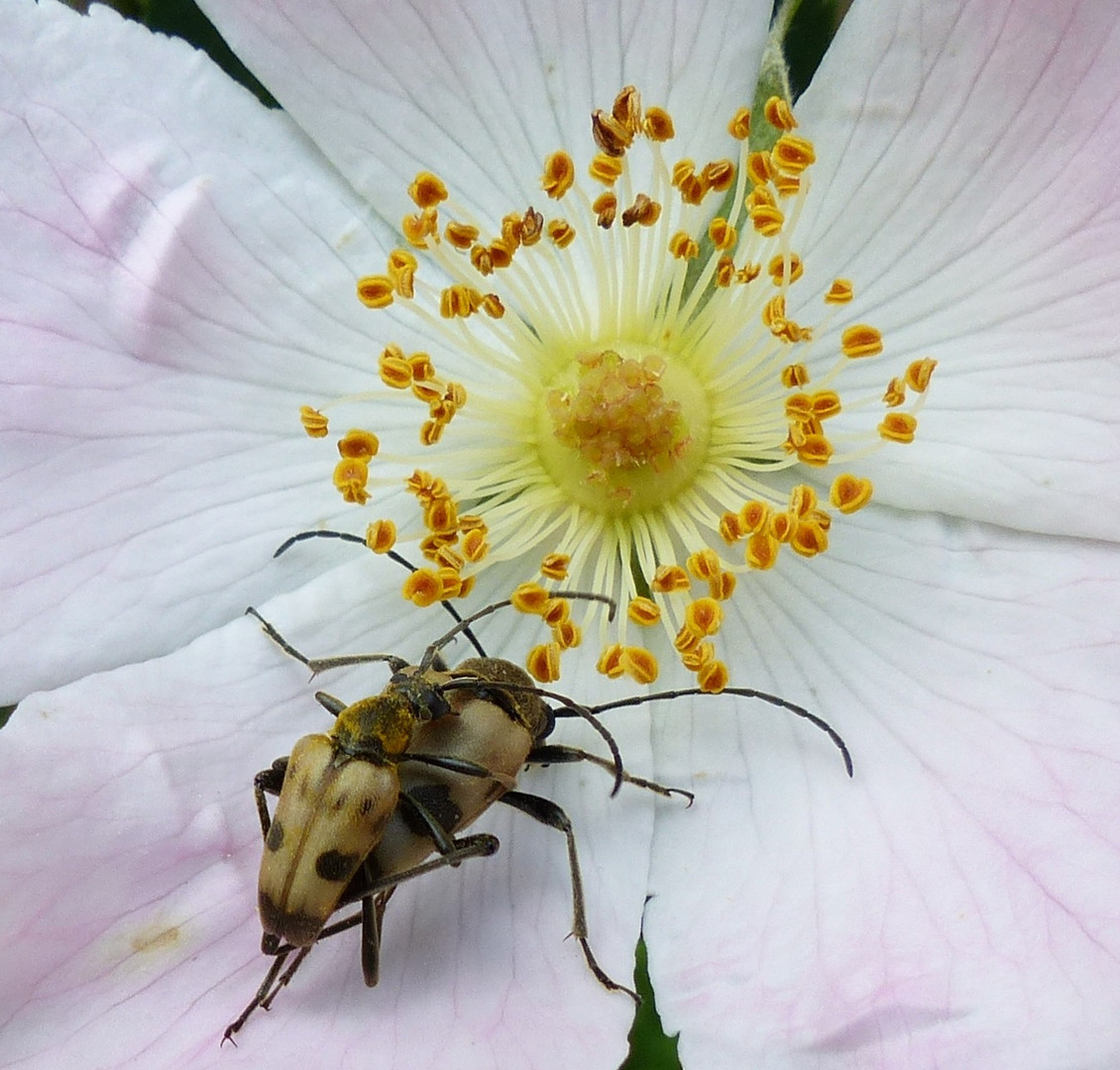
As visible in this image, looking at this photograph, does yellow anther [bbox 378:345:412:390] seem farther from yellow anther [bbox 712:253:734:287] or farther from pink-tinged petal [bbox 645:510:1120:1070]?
pink-tinged petal [bbox 645:510:1120:1070]

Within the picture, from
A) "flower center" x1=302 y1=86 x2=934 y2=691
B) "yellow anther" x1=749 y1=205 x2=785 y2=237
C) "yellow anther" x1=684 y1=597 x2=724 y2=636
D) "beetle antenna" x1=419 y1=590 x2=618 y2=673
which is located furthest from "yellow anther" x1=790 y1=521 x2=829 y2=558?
"yellow anther" x1=749 y1=205 x2=785 y2=237

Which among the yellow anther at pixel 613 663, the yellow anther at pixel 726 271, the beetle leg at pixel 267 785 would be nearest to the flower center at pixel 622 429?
the yellow anther at pixel 726 271

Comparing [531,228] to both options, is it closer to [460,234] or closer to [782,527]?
[460,234]

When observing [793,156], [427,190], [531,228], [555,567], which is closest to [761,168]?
[793,156]

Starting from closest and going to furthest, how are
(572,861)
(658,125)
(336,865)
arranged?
(336,865) < (572,861) < (658,125)

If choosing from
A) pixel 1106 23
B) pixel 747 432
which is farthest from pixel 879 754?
pixel 1106 23

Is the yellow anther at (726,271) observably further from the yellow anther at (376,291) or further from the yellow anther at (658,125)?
the yellow anther at (376,291)
